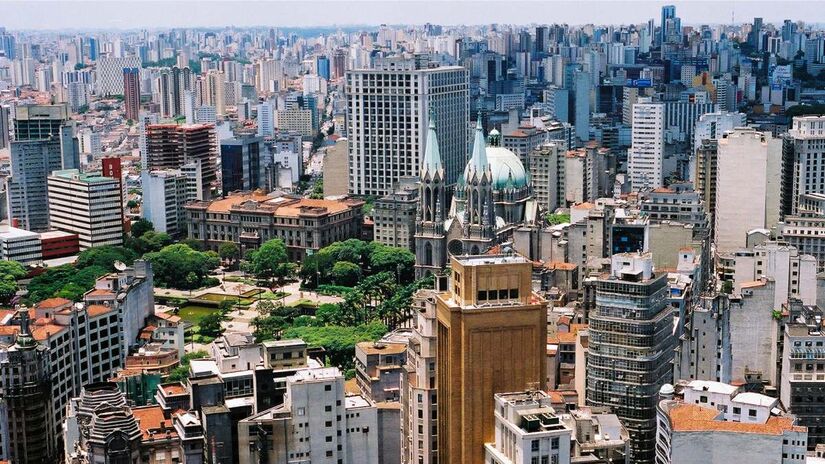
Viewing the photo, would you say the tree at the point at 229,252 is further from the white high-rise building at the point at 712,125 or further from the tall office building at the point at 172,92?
the tall office building at the point at 172,92

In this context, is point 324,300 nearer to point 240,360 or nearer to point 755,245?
point 755,245

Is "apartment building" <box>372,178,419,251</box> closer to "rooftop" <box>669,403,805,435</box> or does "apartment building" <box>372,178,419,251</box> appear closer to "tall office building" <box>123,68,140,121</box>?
"rooftop" <box>669,403,805,435</box>

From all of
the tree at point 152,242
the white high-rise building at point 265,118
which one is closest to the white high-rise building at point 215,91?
the white high-rise building at point 265,118

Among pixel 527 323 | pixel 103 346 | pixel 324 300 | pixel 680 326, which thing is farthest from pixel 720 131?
pixel 527 323

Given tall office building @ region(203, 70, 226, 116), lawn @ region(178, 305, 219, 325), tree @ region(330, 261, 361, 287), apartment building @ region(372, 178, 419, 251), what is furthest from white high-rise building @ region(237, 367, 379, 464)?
tall office building @ region(203, 70, 226, 116)

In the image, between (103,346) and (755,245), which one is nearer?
(103,346)

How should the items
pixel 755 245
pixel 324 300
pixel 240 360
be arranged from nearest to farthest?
1. pixel 240 360
2. pixel 755 245
3. pixel 324 300

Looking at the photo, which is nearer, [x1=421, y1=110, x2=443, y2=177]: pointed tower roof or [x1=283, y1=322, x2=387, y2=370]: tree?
[x1=283, y1=322, x2=387, y2=370]: tree
